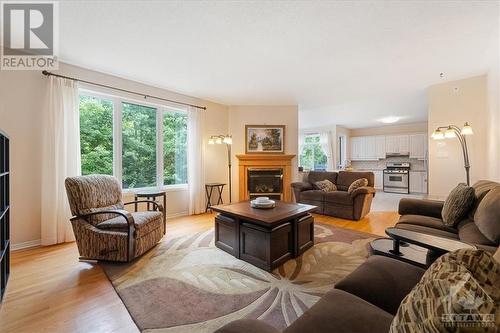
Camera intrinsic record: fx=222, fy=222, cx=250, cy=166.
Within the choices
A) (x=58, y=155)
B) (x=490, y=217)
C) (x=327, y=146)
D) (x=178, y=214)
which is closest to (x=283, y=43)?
(x=490, y=217)

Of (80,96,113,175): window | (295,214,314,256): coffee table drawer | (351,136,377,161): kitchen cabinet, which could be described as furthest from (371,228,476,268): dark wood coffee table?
(351,136,377,161): kitchen cabinet

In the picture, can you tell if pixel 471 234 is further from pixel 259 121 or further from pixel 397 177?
pixel 397 177

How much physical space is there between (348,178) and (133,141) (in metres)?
4.64

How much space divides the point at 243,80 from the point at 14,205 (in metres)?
3.74

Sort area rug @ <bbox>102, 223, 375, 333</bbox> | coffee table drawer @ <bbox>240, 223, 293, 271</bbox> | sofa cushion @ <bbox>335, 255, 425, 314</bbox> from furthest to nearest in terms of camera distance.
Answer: coffee table drawer @ <bbox>240, 223, 293, 271</bbox> → area rug @ <bbox>102, 223, 375, 333</bbox> → sofa cushion @ <bbox>335, 255, 425, 314</bbox>

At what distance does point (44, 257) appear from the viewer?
269 centimetres


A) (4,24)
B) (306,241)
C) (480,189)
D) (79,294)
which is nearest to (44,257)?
(79,294)

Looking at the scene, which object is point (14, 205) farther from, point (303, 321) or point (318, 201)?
point (318, 201)

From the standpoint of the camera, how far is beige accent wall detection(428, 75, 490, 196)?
144 inches

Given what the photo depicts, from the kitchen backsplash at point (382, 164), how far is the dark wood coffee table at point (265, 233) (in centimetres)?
718

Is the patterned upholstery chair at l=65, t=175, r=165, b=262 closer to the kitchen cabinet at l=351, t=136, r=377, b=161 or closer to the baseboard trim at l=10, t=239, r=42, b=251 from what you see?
the baseboard trim at l=10, t=239, r=42, b=251

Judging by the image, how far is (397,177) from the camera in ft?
26.4

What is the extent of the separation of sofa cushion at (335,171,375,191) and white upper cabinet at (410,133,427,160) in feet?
14.1

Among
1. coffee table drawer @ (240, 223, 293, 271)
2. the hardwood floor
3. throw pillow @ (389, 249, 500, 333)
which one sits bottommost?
the hardwood floor
